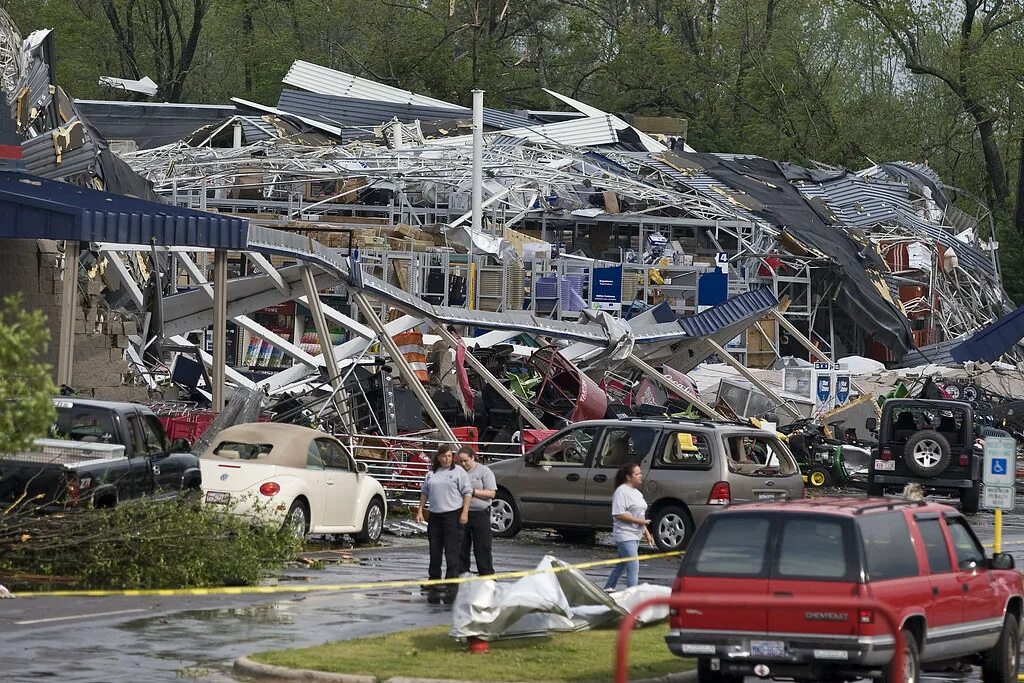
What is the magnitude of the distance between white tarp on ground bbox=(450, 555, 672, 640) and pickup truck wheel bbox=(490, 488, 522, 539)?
302 inches

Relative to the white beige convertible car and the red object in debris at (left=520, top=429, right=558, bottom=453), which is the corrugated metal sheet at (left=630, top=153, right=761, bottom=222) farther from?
the white beige convertible car

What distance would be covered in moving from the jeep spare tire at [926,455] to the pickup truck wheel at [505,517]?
9130 mm

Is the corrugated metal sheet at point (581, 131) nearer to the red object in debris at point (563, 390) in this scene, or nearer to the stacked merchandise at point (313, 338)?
the stacked merchandise at point (313, 338)

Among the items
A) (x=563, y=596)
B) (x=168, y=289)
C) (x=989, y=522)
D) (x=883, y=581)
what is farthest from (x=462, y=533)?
(x=168, y=289)

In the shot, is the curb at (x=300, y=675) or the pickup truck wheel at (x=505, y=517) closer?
the curb at (x=300, y=675)

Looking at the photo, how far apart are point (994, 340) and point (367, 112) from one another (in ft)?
93.2

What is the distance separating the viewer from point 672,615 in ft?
37.2

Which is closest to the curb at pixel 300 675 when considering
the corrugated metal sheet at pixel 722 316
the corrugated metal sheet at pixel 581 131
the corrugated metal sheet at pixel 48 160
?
the corrugated metal sheet at pixel 48 160

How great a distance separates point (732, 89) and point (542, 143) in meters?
29.5

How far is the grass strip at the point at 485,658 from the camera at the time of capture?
39.4 ft

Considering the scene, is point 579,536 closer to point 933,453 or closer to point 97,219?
point 97,219

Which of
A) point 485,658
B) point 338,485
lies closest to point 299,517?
point 338,485

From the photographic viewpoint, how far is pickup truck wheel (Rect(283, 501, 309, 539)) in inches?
762

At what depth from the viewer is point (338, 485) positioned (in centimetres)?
2058
